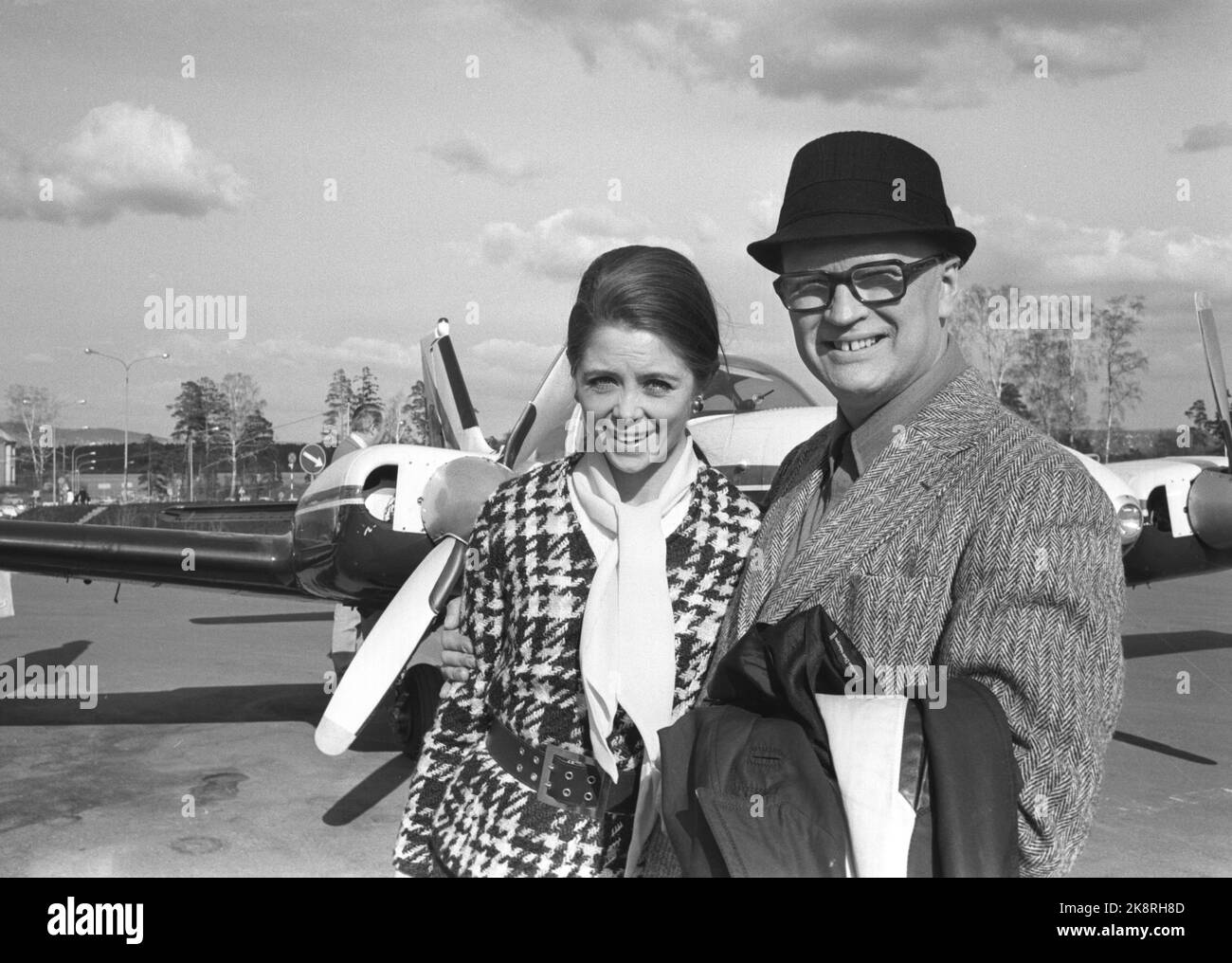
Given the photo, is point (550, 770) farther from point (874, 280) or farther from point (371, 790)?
point (371, 790)

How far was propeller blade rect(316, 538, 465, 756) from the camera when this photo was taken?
3643 mm

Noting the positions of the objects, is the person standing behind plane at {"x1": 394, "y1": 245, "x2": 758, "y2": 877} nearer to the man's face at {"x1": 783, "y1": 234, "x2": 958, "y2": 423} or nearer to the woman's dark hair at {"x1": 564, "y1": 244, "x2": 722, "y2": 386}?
the woman's dark hair at {"x1": 564, "y1": 244, "x2": 722, "y2": 386}

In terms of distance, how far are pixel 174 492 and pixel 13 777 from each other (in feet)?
200

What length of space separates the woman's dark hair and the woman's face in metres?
0.02

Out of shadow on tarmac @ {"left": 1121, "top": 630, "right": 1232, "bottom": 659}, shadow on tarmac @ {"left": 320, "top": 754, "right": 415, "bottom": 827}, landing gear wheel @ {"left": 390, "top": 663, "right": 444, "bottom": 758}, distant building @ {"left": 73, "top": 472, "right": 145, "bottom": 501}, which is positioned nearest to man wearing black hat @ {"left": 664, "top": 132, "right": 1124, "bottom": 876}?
shadow on tarmac @ {"left": 320, "top": 754, "right": 415, "bottom": 827}

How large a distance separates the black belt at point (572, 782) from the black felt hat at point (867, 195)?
928 mm

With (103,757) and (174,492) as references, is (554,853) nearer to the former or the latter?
(103,757)

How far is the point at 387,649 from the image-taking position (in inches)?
160

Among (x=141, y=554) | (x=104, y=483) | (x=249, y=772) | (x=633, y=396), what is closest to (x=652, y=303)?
(x=633, y=396)

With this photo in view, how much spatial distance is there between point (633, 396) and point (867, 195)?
1.76ft

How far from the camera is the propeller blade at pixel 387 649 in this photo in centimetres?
364

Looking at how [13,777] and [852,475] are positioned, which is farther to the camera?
[13,777]

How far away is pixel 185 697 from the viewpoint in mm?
8930
